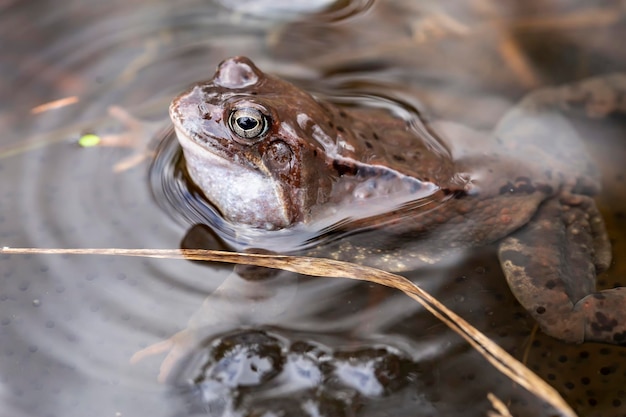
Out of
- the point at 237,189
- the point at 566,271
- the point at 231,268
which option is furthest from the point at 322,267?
the point at 566,271

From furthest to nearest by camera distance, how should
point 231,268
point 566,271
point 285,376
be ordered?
1. point 231,268
2. point 566,271
3. point 285,376

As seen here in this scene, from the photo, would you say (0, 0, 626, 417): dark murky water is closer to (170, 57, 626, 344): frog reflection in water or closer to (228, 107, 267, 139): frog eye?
A: (170, 57, 626, 344): frog reflection in water

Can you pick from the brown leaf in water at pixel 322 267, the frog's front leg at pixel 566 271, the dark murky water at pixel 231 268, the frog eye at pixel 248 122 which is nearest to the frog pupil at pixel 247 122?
the frog eye at pixel 248 122

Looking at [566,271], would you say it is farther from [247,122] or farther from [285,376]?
[247,122]

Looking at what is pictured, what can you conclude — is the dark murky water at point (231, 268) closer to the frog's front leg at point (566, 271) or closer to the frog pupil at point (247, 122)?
the frog's front leg at point (566, 271)

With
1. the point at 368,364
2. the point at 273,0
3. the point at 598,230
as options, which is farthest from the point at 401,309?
the point at 273,0

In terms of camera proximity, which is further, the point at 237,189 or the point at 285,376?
the point at 237,189

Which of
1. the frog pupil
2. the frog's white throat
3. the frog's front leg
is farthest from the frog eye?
the frog's front leg
